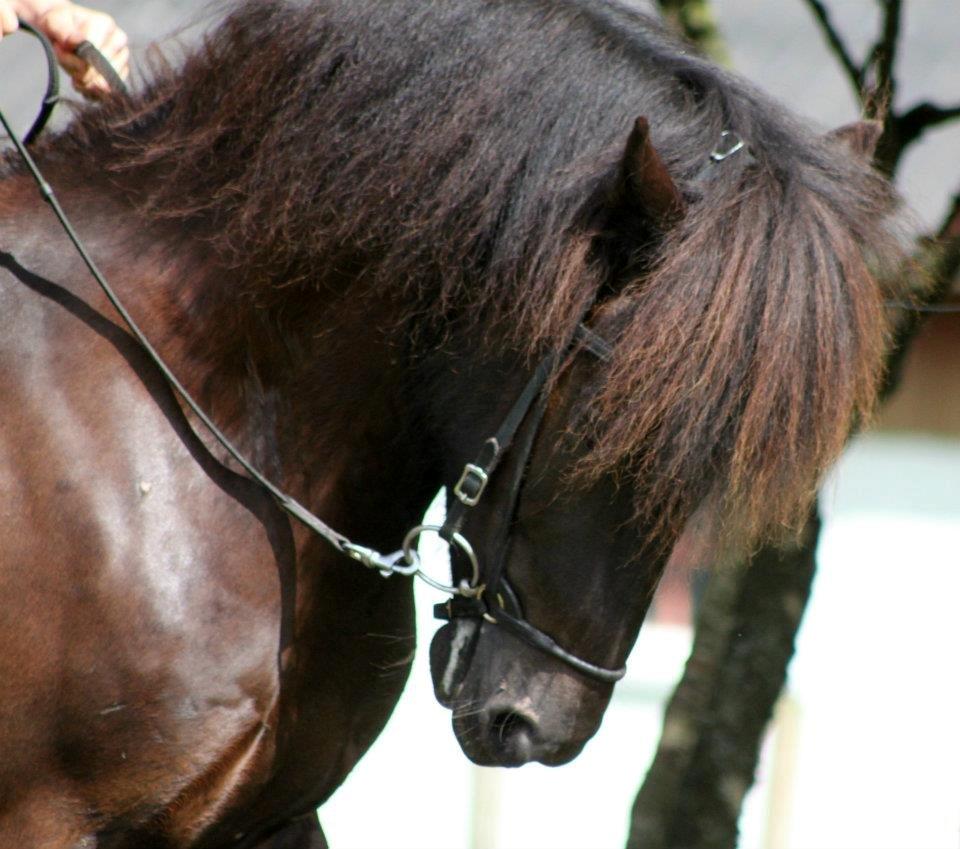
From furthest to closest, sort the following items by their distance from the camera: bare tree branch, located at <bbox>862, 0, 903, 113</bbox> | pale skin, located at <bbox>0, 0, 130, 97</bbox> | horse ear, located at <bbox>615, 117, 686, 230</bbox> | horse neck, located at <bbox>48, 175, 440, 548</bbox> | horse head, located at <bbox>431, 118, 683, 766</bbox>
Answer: bare tree branch, located at <bbox>862, 0, 903, 113</bbox> → pale skin, located at <bbox>0, 0, 130, 97</bbox> → horse neck, located at <bbox>48, 175, 440, 548</bbox> → horse head, located at <bbox>431, 118, 683, 766</bbox> → horse ear, located at <bbox>615, 117, 686, 230</bbox>

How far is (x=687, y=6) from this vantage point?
354 centimetres

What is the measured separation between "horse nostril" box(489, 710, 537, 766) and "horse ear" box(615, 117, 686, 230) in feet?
2.53

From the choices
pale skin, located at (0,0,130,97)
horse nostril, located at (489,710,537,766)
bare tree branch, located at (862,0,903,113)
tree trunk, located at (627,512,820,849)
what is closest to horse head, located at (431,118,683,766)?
horse nostril, located at (489,710,537,766)

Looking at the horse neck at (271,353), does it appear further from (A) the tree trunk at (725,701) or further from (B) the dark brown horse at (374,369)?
(A) the tree trunk at (725,701)

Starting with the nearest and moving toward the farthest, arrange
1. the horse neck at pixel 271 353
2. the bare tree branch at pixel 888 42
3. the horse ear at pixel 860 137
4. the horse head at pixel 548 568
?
1. the horse head at pixel 548 568
2. the horse neck at pixel 271 353
3. the horse ear at pixel 860 137
4. the bare tree branch at pixel 888 42

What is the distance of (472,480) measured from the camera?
200 centimetres

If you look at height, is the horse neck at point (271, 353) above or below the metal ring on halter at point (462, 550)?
above

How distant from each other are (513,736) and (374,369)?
2.01 ft

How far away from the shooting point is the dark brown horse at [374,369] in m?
1.92

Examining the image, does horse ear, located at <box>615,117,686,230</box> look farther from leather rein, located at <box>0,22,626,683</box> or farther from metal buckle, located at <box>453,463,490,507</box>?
metal buckle, located at <box>453,463,490,507</box>

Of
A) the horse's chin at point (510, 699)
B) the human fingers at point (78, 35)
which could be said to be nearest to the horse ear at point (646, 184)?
the horse's chin at point (510, 699)

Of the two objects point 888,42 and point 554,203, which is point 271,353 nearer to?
point 554,203

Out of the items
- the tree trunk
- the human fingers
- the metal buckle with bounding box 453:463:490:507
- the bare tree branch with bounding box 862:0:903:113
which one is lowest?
the tree trunk

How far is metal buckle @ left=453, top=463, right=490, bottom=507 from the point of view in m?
1.99
